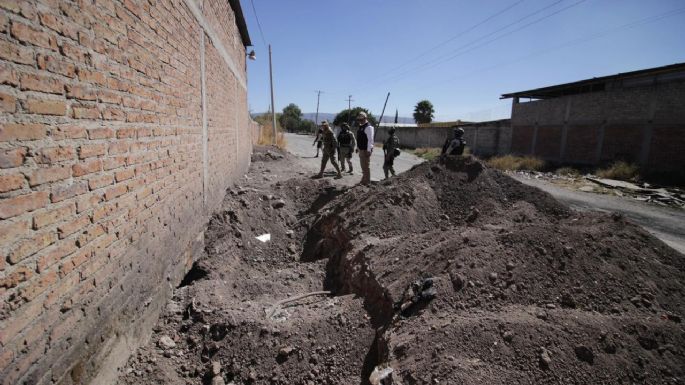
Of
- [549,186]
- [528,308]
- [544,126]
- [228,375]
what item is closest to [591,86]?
[544,126]

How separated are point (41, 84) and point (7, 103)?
0.23 metres

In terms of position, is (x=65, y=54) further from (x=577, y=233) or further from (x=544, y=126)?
(x=544, y=126)

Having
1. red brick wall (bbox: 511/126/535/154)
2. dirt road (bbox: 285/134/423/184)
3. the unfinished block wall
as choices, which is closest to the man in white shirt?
dirt road (bbox: 285/134/423/184)

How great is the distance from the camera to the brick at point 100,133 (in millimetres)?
1887

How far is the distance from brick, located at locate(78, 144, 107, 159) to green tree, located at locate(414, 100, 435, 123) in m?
50.9

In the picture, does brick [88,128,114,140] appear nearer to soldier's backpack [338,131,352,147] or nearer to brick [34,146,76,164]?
brick [34,146,76,164]

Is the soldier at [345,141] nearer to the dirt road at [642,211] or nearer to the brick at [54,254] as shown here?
the dirt road at [642,211]

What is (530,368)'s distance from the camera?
2.16m

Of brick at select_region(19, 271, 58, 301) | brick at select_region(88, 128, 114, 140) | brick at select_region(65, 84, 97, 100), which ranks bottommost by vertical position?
brick at select_region(19, 271, 58, 301)

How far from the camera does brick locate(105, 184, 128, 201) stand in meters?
2.10

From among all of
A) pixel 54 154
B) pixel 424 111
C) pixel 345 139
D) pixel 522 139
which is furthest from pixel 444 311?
pixel 424 111

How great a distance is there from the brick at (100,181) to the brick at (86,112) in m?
0.35

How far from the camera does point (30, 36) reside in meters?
1.45

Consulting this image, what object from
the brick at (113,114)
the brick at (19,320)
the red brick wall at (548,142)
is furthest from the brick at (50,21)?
the red brick wall at (548,142)
